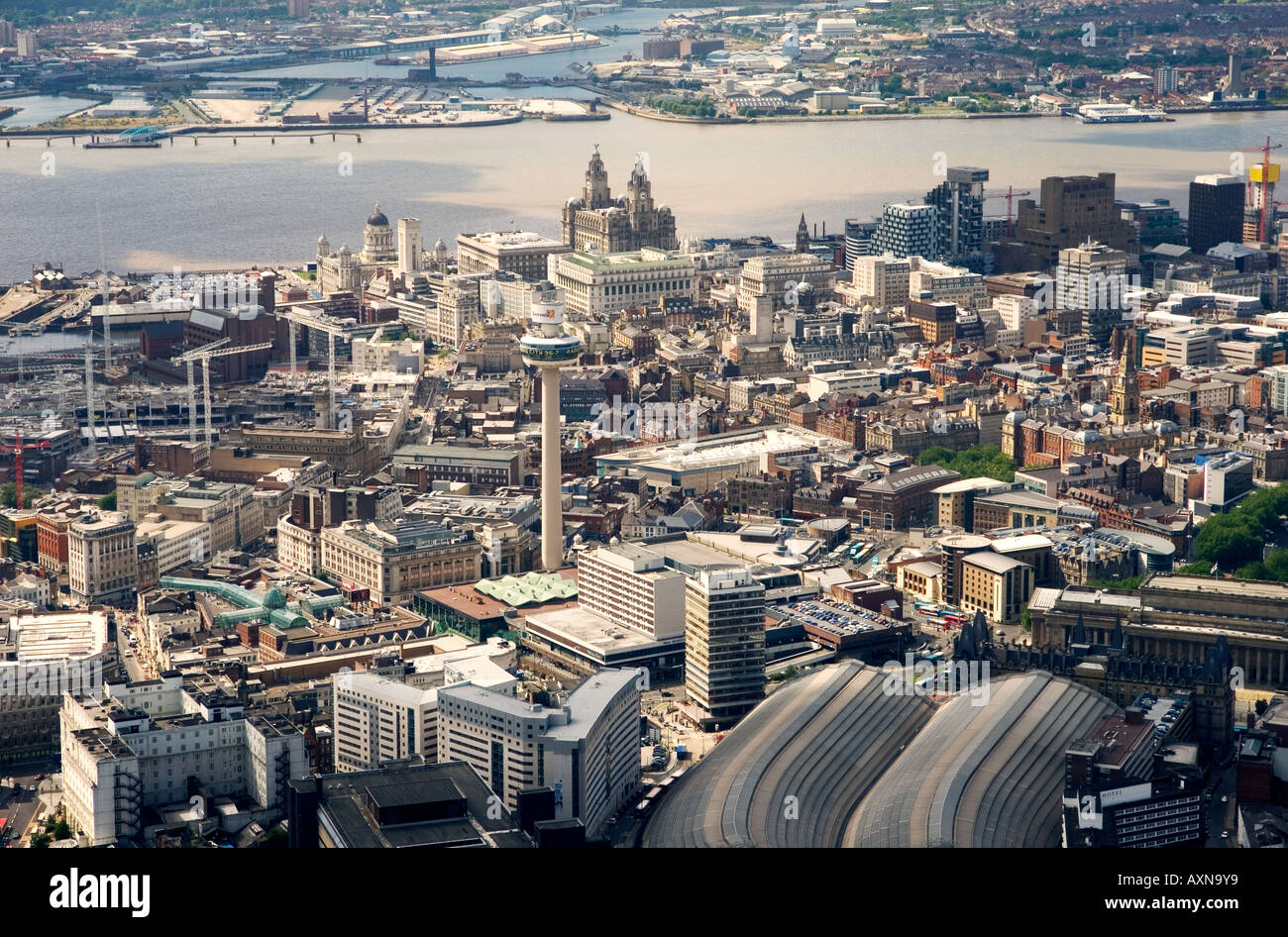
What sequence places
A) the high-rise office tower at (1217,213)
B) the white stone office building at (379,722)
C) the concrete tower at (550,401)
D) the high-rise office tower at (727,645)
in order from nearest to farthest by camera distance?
the white stone office building at (379,722), the high-rise office tower at (727,645), the concrete tower at (550,401), the high-rise office tower at (1217,213)

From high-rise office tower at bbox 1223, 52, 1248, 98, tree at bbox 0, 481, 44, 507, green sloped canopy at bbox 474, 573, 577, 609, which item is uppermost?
high-rise office tower at bbox 1223, 52, 1248, 98

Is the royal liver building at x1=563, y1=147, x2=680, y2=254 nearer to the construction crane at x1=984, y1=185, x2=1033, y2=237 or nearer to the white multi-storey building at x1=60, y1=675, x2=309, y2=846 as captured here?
the construction crane at x1=984, y1=185, x2=1033, y2=237

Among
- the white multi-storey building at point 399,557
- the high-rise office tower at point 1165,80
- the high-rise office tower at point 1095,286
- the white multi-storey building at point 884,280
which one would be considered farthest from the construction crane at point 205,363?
the high-rise office tower at point 1165,80

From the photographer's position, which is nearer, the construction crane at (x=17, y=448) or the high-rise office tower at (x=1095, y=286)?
the construction crane at (x=17, y=448)

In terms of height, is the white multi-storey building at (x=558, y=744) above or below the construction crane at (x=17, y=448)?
below

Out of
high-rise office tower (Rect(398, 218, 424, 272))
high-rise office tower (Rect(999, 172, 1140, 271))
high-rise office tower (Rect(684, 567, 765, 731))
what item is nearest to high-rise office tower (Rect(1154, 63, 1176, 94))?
high-rise office tower (Rect(999, 172, 1140, 271))

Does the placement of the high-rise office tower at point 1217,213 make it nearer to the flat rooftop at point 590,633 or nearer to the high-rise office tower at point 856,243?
the high-rise office tower at point 856,243
